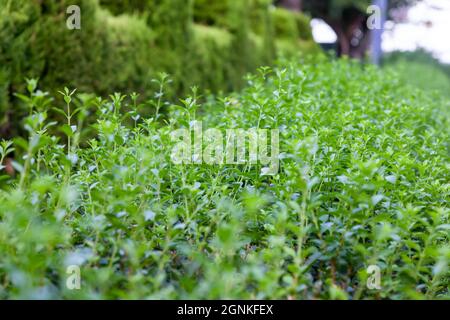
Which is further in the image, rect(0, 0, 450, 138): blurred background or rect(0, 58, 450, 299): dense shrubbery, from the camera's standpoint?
rect(0, 0, 450, 138): blurred background

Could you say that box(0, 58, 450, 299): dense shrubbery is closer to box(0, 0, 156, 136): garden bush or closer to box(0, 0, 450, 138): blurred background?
box(0, 0, 450, 138): blurred background

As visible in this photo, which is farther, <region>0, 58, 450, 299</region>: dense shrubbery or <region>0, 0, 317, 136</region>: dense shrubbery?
<region>0, 0, 317, 136</region>: dense shrubbery

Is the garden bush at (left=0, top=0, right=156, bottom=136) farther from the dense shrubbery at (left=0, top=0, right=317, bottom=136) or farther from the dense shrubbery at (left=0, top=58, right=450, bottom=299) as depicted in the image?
the dense shrubbery at (left=0, top=58, right=450, bottom=299)

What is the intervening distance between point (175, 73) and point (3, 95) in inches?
119

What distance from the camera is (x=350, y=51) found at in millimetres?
33094

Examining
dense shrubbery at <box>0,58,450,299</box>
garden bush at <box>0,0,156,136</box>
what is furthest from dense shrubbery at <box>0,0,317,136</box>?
dense shrubbery at <box>0,58,450,299</box>

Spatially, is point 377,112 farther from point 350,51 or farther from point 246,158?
point 350,51

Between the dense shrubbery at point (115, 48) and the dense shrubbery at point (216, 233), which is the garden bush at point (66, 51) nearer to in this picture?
the dense shrubbery at point (115, 48)

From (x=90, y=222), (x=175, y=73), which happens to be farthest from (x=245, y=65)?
(x=90, y=222)

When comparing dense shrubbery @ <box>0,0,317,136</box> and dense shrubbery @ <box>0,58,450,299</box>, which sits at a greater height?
dense shrubbery @ <box>0,0,317,136</box>

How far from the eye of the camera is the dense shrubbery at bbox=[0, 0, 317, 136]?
492cm

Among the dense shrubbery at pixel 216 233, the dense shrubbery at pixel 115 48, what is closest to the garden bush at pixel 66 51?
the dense shrubbery at pixel 115 48

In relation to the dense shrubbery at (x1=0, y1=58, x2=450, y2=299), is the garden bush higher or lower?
higher

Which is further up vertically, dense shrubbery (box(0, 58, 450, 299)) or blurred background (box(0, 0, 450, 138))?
blurred background (box(0, 0, 450, 138))
